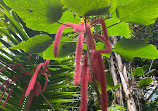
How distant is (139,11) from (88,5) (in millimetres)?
140

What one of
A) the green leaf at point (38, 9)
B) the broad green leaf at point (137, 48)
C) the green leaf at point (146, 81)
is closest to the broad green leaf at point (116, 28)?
the broad green leaf at point (137, 48)

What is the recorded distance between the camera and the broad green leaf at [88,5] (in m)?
0.35

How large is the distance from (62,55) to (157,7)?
0.30m

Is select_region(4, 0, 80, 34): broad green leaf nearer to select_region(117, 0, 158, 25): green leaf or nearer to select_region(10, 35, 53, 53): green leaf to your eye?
select_region(10, 35, 53, 53): green leaf

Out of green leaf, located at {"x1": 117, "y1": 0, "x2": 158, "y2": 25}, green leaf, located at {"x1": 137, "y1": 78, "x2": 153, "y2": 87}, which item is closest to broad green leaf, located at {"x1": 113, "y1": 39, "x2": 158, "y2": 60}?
green leaf, located at {"x1": 117, "y1": 0, "x2": 158, "y2": 25}

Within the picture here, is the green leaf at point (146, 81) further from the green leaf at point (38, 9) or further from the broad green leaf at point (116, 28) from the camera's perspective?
the green leaf at point (38, 9)

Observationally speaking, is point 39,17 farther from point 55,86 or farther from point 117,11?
point 55,86

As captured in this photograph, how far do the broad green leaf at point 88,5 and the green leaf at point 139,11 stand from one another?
0.22ft

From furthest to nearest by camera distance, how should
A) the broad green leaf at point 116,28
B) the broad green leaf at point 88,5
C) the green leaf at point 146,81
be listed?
the green leaf at point 146,81 → the broad green leaf at point 116,28 → the broad green leaf at point 88,5

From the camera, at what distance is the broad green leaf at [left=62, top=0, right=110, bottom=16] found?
350 millimetres

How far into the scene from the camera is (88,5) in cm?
36

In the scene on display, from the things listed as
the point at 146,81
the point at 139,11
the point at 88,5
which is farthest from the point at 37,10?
the point at 146,81

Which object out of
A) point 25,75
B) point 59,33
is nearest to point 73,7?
point 59,33

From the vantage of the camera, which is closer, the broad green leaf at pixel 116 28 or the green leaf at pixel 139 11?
the green leaf at pixel 139 11
